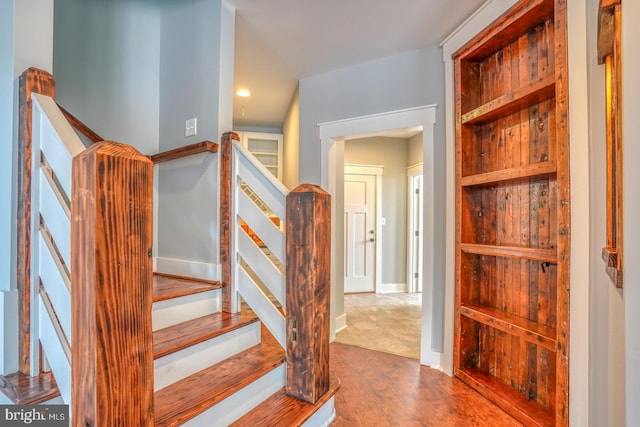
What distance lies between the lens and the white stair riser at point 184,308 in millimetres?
1500

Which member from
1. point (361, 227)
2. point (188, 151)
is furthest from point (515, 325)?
point (361, 227)

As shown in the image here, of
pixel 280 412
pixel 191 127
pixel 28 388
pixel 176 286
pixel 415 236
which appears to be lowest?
pixel 280 412

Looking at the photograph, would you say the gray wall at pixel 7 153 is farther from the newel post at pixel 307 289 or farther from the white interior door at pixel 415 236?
the white interior door at pixel 415 236

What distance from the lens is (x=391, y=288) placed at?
4.83 meters

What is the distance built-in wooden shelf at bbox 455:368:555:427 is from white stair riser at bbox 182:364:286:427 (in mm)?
1282

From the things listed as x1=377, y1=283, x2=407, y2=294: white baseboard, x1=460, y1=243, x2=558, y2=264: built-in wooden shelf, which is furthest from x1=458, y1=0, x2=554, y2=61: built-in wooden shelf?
x1=377, y1=283, x2=407, y2=294: white baseboard

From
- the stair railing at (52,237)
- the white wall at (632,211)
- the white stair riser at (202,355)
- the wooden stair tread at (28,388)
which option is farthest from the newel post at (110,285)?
the white wall at (632,211)

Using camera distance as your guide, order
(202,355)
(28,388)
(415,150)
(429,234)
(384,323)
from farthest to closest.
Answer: (415,150), (384,323), (429,234), (202,355), (28,388)

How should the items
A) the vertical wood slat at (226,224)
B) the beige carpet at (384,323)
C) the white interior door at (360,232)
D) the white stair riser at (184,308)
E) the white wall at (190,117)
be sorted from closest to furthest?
the white stair riser at (184,308) < the vertical wood slat at (226,224) < the white wall at (190,117) < the beige carpet at (384,323) < the white interior door at (360,232)

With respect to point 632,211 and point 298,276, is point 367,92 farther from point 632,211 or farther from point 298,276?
point 632,211

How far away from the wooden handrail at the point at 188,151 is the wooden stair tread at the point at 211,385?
1.12m

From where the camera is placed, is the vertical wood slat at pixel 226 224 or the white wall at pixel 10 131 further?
the vertical wood slat at pixel 226 224

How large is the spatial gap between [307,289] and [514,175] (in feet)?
4.46

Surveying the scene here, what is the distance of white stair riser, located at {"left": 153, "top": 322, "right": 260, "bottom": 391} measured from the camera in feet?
4.08
